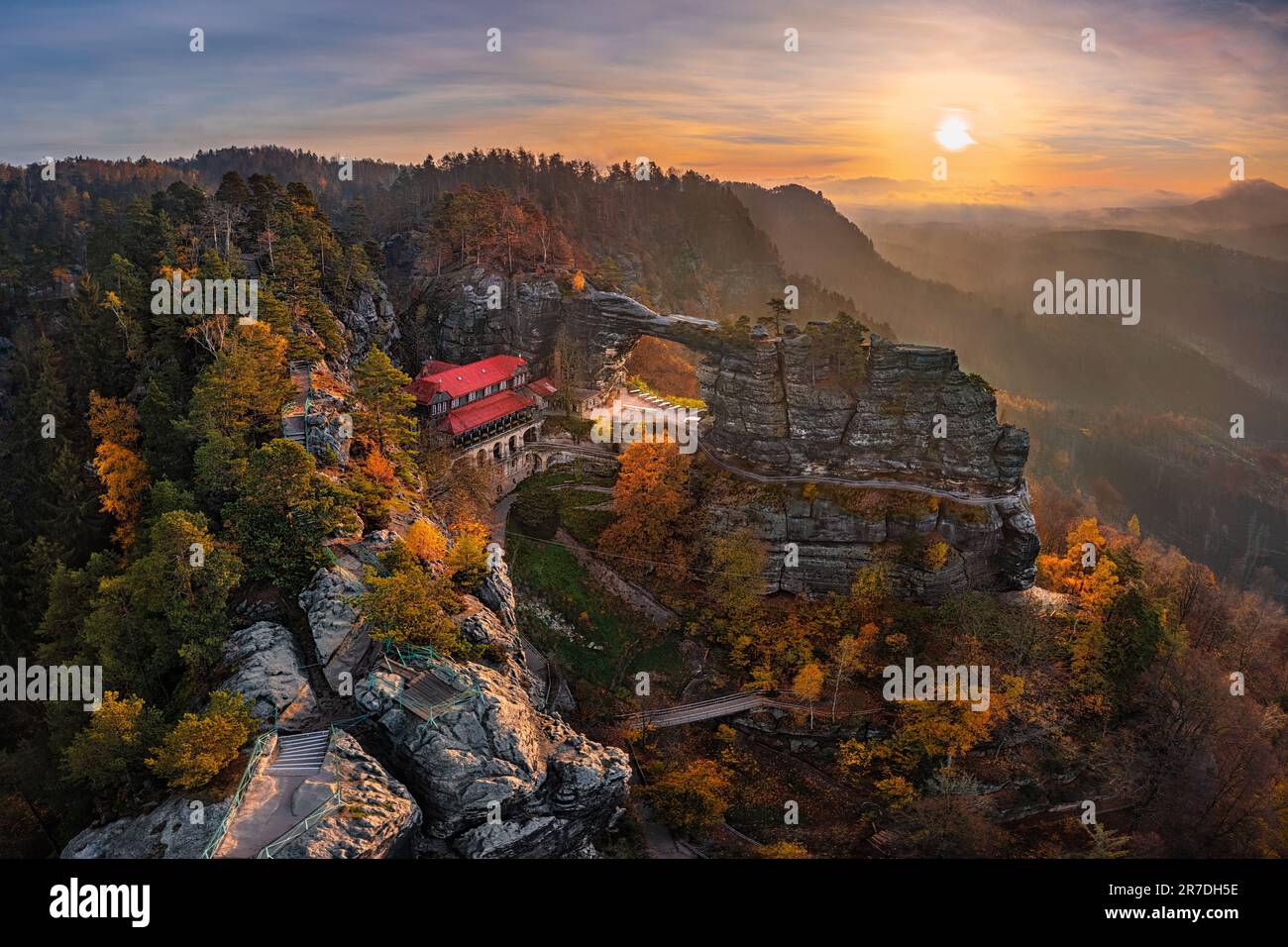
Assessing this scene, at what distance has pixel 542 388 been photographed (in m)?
66.3

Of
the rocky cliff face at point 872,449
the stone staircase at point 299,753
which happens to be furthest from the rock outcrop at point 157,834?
the rocky cliff face at point 872,449

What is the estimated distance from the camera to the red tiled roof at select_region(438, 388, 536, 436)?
5671 centimetres

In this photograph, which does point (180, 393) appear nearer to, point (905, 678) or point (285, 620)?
point (285, 620)

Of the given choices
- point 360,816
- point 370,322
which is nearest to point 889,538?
point 360,816

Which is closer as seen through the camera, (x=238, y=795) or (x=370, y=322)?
(x=238, y=795)

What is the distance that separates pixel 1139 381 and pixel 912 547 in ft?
516

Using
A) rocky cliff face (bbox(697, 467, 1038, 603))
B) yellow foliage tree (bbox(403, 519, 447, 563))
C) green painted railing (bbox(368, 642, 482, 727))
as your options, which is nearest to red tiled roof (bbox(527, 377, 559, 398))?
rocky cliff face (bbox(697, 467, 1038, 603))

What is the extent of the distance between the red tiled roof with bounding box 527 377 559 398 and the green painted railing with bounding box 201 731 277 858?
42.6m

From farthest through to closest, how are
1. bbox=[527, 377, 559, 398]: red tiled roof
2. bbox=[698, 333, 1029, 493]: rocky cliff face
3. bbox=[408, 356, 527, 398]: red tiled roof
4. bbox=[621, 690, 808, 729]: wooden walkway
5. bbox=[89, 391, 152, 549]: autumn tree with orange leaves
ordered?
1. bbox=[527, 377, 559, 398]: red tiled roof
2. bbox=[408, 356, 527, 398]: red tiled roof
3. bbox=[698, 333, 1029, 493]: rocky cliff face
4. bbox=[621, 690, 808, 729]: wooden walkway
5. bbox=[89, 391, 152, 549]: autumn tree with orange leaves

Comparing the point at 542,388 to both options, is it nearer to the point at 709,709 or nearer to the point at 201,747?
the point at 709,709

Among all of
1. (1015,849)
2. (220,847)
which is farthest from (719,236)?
(220,847)

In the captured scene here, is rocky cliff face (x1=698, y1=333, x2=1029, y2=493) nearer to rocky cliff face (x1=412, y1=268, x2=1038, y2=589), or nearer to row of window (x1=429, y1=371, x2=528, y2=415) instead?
rocky cliff face (x1=412, y1=268, x2=1038, y2=589)

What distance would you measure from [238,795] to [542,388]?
47.2m

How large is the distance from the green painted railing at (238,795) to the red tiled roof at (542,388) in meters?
42.6
